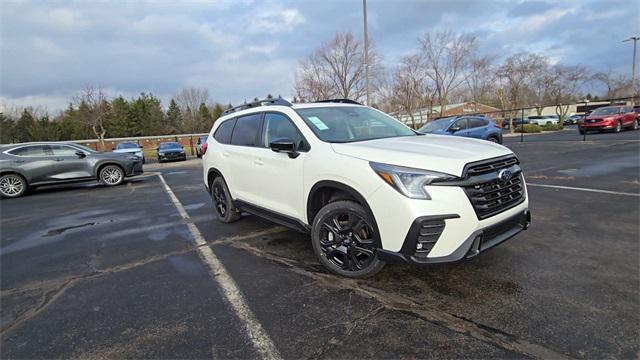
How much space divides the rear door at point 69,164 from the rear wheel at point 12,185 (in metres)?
0.85

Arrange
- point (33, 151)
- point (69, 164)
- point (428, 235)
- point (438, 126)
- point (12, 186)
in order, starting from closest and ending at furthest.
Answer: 1. point (428, 235)
2. point (12, 186)
3. point (33, 151)
4. point (69, 164)
5. point (438, 126)

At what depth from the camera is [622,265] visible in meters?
3.43

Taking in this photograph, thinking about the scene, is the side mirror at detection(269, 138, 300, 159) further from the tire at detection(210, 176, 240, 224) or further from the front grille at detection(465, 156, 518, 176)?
the tire at detection(210, 176, 240, 224)

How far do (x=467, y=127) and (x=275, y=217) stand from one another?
11627mm

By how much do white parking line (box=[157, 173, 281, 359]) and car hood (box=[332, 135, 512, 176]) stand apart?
64.6 inches

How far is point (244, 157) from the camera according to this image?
479cm

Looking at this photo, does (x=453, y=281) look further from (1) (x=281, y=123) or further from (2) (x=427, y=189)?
(1) (x=281, y=123)

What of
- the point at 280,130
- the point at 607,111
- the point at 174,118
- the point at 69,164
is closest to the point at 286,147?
the point at 280,130

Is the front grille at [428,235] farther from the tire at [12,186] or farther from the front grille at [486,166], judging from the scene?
the tire at [12,186]

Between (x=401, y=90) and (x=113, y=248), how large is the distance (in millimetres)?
39890

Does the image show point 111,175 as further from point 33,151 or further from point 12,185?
point 12,185

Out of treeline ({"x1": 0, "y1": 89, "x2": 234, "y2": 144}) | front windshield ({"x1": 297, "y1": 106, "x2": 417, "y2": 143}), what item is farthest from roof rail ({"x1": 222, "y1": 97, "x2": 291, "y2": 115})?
treeline ({"x1": 0, "y1": 89, "x2": 234, "y2": 144})

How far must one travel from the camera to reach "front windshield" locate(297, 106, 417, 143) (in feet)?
12.5

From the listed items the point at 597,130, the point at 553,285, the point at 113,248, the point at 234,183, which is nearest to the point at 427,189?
the point at 553,285
